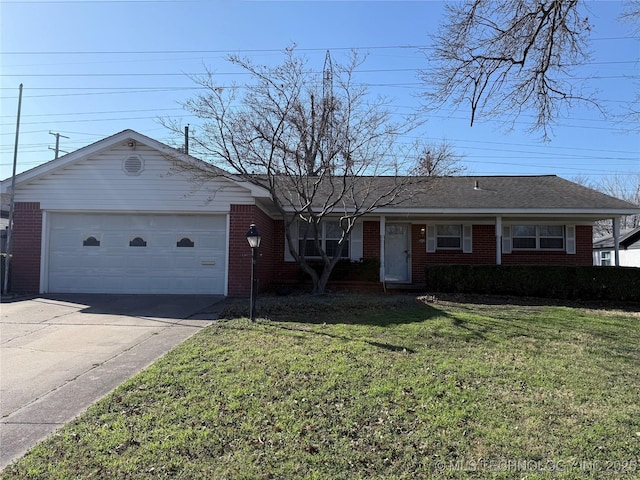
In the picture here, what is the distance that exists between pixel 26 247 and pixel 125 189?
3.20 metres

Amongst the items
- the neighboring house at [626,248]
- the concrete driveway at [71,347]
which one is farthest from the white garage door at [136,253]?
the neighboring house at [626,248]

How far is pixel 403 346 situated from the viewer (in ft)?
19.0

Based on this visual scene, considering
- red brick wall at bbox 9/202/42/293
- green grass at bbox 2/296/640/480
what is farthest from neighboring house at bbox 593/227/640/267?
red brick wall at bbox 9/202/42/293

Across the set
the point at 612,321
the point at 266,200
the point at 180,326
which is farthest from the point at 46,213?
the point at 612,321

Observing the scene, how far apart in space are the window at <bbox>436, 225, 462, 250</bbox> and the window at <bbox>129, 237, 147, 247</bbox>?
9944mm

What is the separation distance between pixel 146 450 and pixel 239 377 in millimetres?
1504

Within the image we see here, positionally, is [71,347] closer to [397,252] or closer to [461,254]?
[397,252]

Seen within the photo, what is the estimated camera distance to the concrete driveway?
384 centimetres

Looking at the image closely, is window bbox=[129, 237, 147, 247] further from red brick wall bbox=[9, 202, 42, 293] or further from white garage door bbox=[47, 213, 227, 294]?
red brick wall bbox=[9, 202, 42, 293]

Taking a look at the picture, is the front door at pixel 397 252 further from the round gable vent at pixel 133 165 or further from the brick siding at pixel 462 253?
the round gable vent at pixel 133 165

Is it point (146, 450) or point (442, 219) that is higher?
point (442, 219)

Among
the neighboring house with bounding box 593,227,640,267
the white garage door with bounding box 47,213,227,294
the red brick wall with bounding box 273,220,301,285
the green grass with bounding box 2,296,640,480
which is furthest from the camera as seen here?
the neighboring house with bounding box 593,227,640,267

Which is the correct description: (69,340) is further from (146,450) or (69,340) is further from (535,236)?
(535,236)

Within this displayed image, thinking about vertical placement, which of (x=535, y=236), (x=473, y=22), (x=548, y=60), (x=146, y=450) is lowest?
(x=146, y=450)
